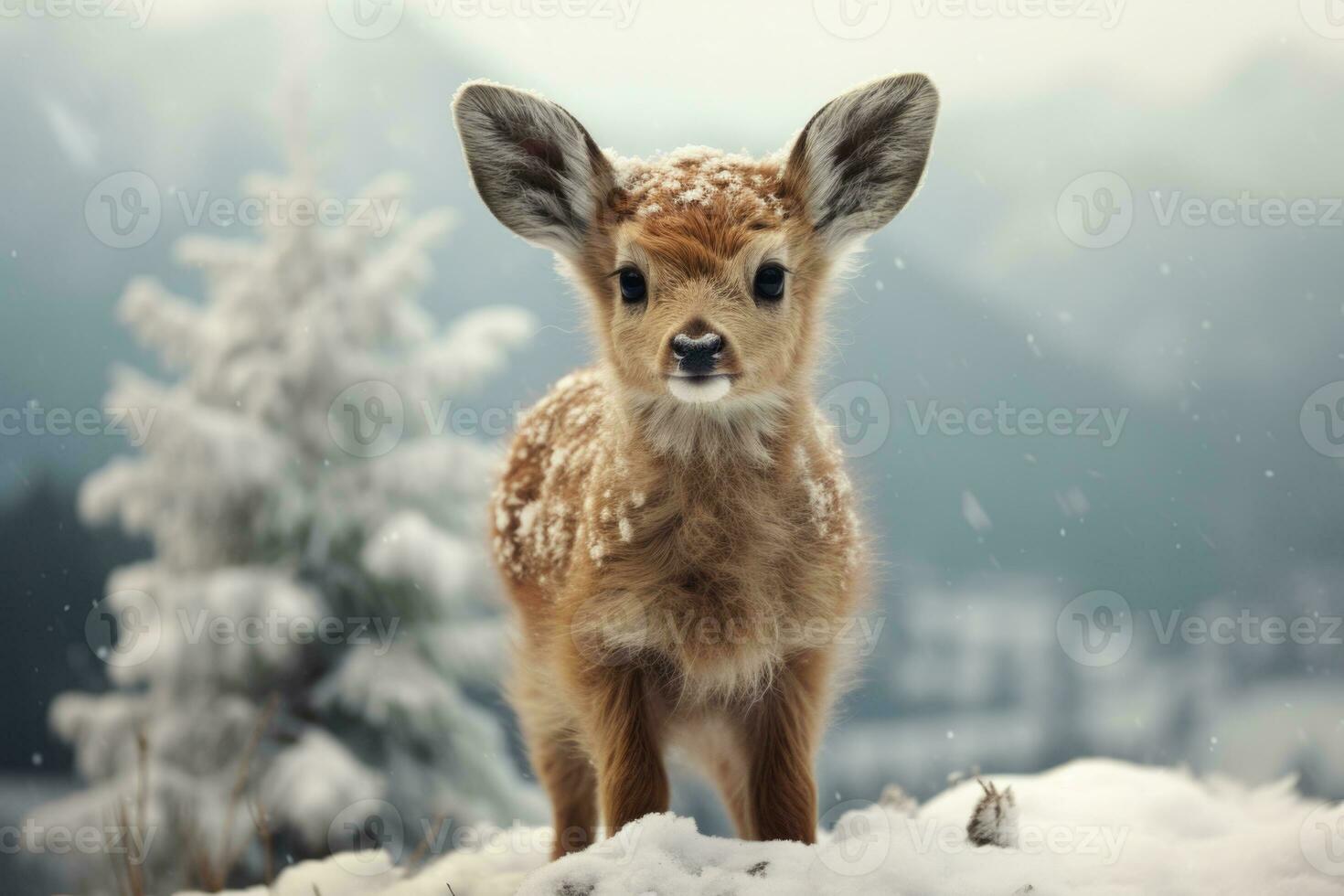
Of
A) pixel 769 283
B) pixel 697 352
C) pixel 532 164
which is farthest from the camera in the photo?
pixel 532 164

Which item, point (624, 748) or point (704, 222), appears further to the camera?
point (624, 748)

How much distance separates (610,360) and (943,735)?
5489 millimetres

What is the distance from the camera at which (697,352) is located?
9.25ft

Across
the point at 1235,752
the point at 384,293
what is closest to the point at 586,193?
the point at 384,293

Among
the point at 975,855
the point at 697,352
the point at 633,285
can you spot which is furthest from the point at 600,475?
the point at 975,855

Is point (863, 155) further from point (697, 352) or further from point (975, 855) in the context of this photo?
point (975, 855)

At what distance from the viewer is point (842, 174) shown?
11.1 feet

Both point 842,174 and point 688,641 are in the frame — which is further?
point 842,174

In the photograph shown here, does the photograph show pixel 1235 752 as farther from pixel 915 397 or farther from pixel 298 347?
pixel 298 347

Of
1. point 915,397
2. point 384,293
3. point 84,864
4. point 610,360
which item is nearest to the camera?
point 610,360

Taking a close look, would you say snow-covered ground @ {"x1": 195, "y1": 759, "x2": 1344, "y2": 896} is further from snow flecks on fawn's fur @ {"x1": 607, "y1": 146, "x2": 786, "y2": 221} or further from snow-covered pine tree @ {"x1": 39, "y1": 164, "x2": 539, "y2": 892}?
snow-covered pine tree @ {"x1": 39, "y1": 164, "x2": 539, "y2": 892}

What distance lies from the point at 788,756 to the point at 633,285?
1.49 meters

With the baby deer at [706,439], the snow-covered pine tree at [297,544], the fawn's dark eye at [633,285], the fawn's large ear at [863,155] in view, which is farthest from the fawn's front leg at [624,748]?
the snow-covered pine tree at [297,544]

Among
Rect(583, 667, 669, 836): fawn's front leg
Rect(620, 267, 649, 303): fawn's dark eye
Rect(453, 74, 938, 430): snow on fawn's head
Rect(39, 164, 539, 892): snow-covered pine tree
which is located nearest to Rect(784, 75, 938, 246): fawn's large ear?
Rect(453, 74, 938, 430): snow on fawn's head
